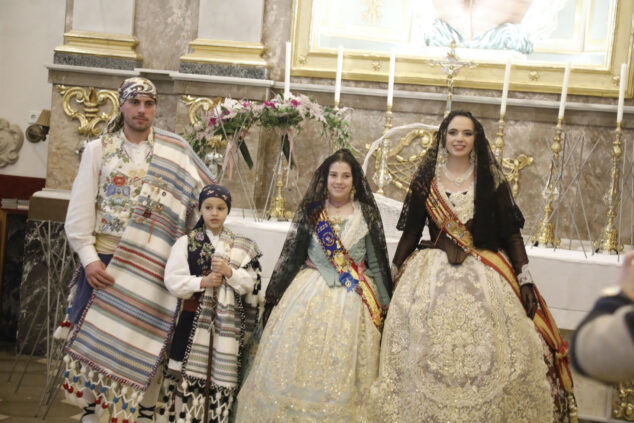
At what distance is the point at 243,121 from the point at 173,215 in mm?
1012

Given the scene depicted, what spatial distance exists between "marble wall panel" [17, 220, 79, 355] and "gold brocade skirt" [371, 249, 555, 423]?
3.12 m

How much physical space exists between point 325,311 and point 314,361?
232 millimetres

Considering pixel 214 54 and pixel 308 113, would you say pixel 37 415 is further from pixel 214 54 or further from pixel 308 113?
pixel 214 54

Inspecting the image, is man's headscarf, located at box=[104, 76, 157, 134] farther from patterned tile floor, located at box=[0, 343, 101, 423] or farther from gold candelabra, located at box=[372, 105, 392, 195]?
patterned tile floor, located at box=[0, 343, 101, 423]

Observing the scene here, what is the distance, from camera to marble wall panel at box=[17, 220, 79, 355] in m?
5.97

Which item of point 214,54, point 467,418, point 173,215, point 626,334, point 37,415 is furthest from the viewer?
point 214,54

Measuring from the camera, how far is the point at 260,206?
6.02m

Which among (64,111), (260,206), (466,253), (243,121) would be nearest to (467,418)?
(466,253)

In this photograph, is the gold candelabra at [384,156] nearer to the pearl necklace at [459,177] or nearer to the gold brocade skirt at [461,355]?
the pearl necklace at [459,177]

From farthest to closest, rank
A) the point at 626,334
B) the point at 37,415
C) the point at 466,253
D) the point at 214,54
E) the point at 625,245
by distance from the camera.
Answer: the point at 214,54, the point at 625,245, the point at 37,415, the point at 466,253, the point at 626,334

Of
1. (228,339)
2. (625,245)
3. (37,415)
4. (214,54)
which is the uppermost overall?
(214,54)

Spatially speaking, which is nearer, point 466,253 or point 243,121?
point 466,253

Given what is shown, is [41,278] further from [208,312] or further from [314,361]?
Result: [314,361]

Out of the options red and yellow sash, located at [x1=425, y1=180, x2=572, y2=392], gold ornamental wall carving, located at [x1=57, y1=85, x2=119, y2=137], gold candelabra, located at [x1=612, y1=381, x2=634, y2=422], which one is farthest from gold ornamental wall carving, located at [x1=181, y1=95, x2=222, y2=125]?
gold candelabra, located at [x1=612, y1=381, x2=634, y2=422]
